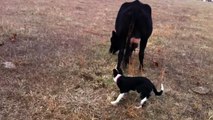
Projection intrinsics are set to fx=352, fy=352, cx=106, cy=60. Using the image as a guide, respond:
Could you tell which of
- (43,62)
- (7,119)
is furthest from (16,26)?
(7,119)

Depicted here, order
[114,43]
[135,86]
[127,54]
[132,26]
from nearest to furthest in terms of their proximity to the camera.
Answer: [135,86] < [132,26] < [127,54] < [114,43]

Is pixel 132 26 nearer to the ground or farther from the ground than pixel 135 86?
farther from the ground

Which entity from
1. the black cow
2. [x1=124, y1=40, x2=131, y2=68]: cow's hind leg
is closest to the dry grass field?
[x1=124, y1=40, x2=131, y2=68]: cow's hind leg

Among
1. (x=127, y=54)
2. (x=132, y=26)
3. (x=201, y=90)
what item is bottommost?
(x=201, y=90)

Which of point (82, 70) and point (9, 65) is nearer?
point (9, 65)

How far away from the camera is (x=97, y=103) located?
19.3 feet

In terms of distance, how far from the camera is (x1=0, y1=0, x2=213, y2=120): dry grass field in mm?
5680

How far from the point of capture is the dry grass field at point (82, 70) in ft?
18.6

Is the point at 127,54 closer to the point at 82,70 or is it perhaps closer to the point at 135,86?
the point at 82,70

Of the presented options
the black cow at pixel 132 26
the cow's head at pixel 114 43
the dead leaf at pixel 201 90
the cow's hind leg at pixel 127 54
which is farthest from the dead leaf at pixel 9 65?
the dead leaf at pixel 201 90

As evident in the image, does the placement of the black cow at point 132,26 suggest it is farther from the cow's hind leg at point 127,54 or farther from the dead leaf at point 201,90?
the dead leaf at point 201,90

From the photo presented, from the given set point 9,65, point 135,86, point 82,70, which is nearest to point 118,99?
point 135,86

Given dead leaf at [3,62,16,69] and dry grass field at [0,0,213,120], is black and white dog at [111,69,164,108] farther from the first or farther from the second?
dead leaf at [3,62,16,69]

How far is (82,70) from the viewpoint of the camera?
7188mm
